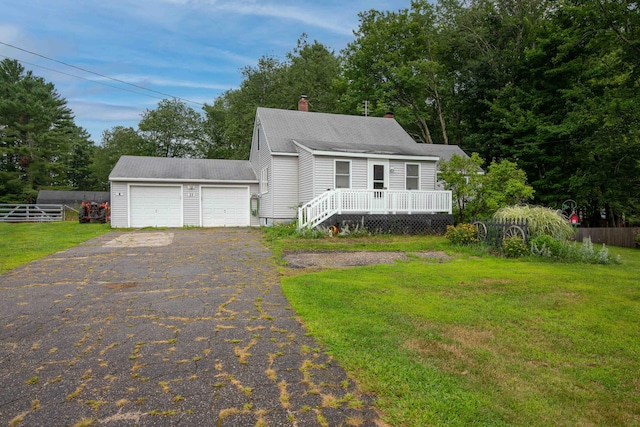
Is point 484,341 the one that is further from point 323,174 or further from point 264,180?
point 264,180

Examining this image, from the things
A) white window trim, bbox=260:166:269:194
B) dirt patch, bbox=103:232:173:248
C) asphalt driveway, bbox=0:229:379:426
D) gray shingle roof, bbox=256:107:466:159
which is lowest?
asphalt driveway, bbox=0:229:379:426

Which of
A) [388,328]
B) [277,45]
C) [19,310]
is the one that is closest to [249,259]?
[19,310]

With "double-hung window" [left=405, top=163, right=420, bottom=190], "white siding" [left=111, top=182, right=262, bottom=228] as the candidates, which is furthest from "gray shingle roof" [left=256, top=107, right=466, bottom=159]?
"white siding" [left=111, top=182, right=262, bottom=228]

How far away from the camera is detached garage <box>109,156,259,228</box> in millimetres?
Answer: 18234

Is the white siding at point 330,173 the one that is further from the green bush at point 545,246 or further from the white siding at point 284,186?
the green bush at point 545,246

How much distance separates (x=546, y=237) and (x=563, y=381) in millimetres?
7758

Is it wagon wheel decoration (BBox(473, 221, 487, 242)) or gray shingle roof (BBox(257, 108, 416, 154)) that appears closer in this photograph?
wagon wheel decoration (BBox(473, 221, 487, 242))

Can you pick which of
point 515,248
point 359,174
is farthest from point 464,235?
point 359,174

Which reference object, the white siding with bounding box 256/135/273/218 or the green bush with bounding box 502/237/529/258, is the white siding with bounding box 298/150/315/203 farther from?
the green bush with bounding box 502/237/529/258

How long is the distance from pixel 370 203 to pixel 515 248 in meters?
5.88

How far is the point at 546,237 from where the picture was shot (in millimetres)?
9688

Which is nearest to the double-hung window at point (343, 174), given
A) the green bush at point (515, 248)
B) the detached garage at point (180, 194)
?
the detached garage at point (180, 194)

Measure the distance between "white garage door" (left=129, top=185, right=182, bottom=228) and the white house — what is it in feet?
0.15

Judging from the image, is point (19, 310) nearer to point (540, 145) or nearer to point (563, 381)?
point (563, 381)
